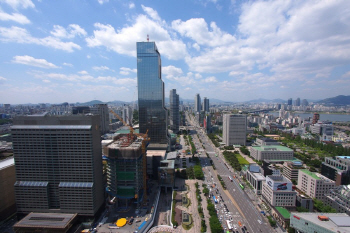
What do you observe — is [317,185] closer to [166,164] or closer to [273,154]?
[273,154]

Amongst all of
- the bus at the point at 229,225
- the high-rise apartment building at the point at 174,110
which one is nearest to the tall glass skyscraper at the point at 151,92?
the bus at the point at 229,225

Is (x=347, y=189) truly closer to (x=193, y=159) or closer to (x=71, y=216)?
(x=193, y=159)

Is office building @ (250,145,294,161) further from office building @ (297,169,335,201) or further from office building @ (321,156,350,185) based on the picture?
office building @ (297,169,335,201)

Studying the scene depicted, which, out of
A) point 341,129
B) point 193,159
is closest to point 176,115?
point 193,159

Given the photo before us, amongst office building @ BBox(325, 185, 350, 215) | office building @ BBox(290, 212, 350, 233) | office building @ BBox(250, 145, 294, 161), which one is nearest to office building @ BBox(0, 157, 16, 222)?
office building @ BBox(290, 212, 350, 233)

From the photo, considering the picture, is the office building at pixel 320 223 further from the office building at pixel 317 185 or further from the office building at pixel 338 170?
the office building at pixel 338 170

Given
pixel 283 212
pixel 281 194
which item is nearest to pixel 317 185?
pixel 281 194
